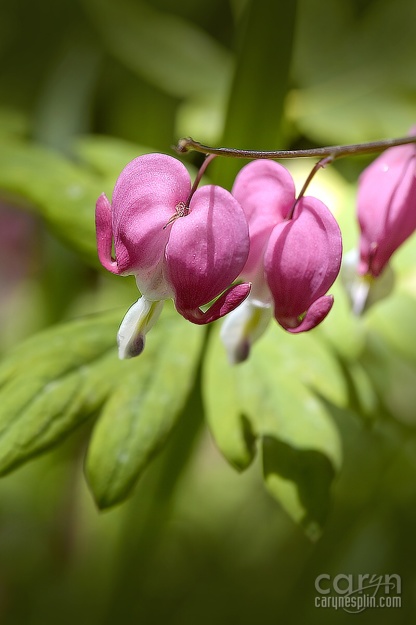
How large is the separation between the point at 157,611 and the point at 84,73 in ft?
4.74

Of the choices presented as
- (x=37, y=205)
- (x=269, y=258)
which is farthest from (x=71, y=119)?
(x=269, y=258)

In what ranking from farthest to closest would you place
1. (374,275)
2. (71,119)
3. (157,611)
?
(71,119) → (157,611) → (374,275)

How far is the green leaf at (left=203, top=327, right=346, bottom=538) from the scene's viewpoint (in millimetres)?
970

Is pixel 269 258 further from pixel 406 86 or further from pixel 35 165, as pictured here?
pixel 406 86

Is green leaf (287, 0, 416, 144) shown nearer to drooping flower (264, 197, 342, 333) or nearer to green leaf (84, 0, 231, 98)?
green leaf (84, 0, 231, 98)

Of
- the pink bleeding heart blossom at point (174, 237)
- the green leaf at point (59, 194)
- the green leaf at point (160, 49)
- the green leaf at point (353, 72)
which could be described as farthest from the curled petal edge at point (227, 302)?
the green leaf at point (160, 49)

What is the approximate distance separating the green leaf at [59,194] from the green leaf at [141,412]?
211mm

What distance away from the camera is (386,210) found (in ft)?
3.31

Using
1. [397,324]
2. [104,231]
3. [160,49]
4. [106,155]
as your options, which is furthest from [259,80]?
[160,49]

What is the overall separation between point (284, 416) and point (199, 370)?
7.4 inches

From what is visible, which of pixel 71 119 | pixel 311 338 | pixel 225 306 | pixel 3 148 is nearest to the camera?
pixel 225 306

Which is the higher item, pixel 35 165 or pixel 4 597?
pixel 35 165

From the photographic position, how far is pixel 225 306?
78cm

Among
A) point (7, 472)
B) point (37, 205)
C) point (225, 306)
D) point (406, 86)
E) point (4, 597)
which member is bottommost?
point (4, 597)
